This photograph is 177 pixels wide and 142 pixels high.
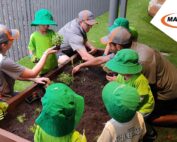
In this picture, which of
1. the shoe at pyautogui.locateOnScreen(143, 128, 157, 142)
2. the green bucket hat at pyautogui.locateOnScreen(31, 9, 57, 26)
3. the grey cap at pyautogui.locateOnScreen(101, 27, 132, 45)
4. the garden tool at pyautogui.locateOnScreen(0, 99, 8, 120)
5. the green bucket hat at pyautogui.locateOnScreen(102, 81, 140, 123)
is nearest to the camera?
the green bucket hat at pyautogui.locateOnScreen(102, 81, 140, 123)

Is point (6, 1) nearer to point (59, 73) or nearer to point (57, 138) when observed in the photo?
point (59, 73)

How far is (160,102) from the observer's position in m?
3.79

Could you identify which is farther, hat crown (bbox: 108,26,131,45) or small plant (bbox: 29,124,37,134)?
hat crown (bbox: 108,26,131,45)

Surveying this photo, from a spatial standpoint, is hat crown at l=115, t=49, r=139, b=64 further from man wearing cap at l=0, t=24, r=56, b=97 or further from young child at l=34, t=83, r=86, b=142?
man wearing cap at l=0, t=24, r=56, b=97

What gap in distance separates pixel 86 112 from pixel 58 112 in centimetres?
174

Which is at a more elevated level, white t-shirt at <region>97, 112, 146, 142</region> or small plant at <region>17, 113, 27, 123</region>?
white t-shirt at <region>97, 112, 146, 142</region>

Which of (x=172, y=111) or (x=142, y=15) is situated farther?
(x=142, y=15)

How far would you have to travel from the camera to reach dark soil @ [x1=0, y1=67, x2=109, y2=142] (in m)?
3.12

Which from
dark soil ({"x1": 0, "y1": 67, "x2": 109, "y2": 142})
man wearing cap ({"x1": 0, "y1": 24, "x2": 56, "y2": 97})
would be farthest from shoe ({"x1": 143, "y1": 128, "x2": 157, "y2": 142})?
man wearing cap ({"x1": 0, "y1": 24, "x2": 56, "y2": 97})

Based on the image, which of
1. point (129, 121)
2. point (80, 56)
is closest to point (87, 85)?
point (80, 56)

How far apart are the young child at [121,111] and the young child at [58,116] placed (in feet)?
0.81

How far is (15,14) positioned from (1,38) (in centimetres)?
326

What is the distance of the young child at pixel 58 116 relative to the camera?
1810 millimetres

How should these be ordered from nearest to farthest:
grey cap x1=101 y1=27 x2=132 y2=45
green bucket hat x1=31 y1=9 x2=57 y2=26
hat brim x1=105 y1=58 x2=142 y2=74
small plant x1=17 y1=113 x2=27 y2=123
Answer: hat brim x1=105 y1=58 x2=142 y2=74, small plant x1=17 y1=113 x2=27 y2=123, grey cap x1=101 y1=27 x2=132 y2=45, green bucket hat x1=31 y1=9 x2=57 y2=26
